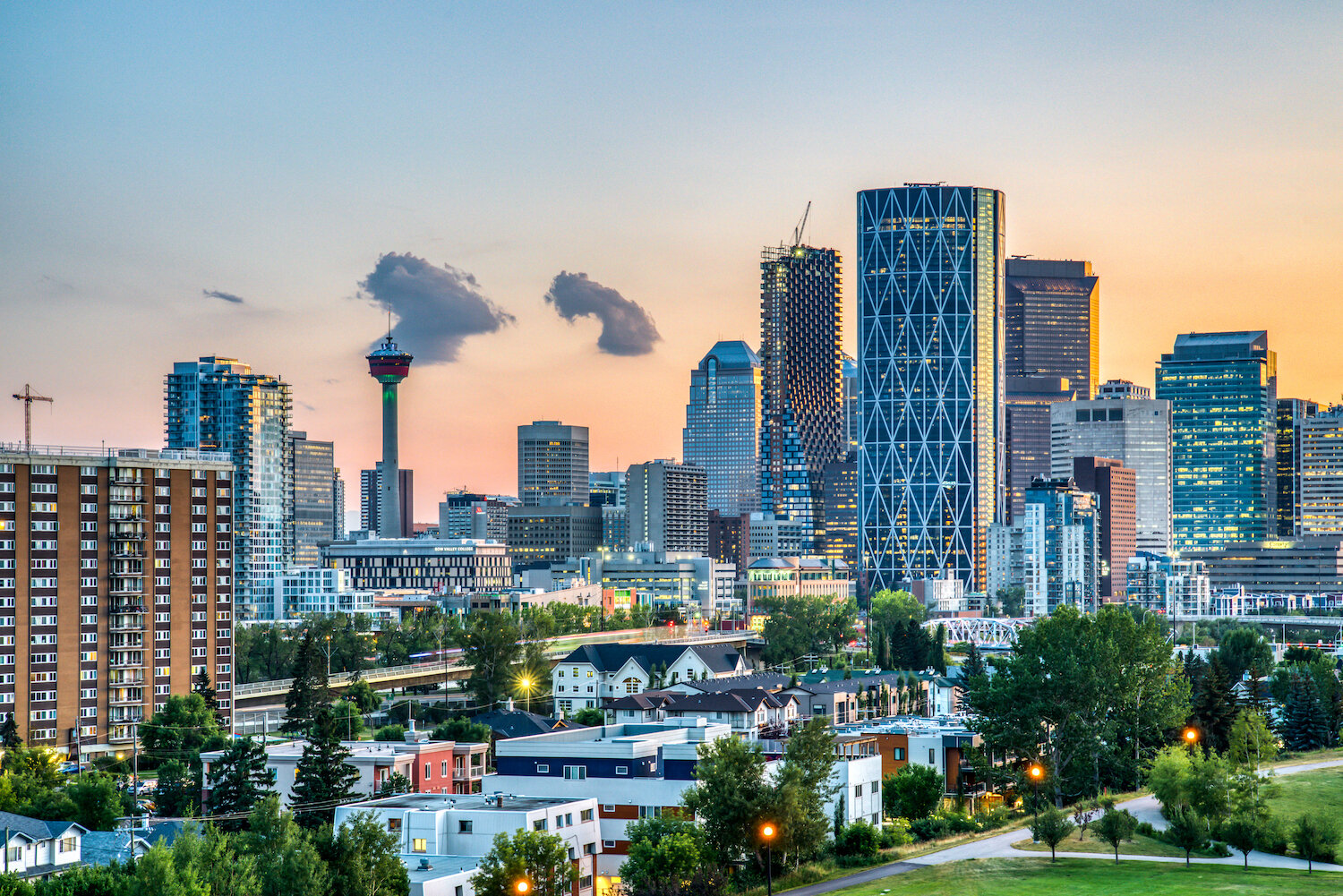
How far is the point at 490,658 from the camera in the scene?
183625 millimetres

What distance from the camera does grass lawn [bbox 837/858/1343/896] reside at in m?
82.4

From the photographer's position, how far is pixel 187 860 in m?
79.3

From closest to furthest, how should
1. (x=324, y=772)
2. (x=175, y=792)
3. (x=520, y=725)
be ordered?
(x=324, y=772) < (x=175, y=792) < (x=520, y=725)

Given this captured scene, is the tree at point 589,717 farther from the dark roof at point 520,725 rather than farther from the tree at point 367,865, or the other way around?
the tree at point 367,865

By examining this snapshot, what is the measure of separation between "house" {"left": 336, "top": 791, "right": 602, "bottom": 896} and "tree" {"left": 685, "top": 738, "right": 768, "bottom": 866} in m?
6.18

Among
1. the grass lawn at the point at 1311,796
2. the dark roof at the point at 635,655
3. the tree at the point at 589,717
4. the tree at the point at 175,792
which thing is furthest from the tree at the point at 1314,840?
the dark roof at the point at 635,655

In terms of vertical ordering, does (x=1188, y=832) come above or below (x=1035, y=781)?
above

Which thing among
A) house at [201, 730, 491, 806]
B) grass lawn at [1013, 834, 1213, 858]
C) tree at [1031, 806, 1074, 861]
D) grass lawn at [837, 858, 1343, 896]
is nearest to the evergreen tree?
house at [201, 730, 491, 806]

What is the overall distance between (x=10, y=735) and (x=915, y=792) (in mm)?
76286

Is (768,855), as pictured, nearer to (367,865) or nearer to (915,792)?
(367,865)

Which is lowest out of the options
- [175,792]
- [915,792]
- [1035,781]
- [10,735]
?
[10,735]

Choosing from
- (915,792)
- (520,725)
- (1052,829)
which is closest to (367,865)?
(1052,829)

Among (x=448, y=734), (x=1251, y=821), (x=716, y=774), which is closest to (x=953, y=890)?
(x=716, y=774)

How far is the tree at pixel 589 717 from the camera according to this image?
527 ft
